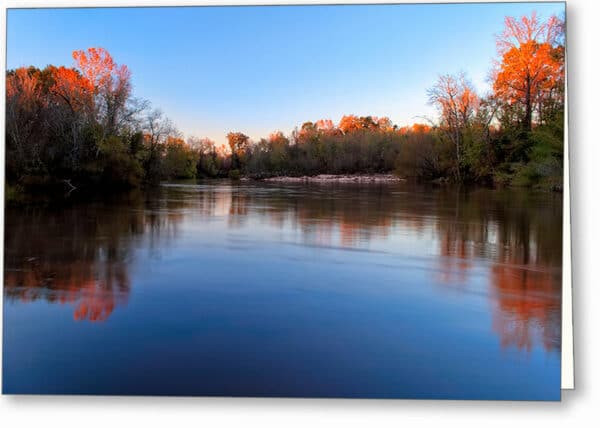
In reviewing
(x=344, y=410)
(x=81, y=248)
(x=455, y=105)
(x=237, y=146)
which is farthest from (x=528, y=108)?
(x=81, y=248)

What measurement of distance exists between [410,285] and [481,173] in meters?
4.05

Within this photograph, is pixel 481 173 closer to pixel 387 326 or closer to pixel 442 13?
pixel 442 13

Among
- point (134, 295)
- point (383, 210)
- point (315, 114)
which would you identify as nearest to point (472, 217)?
point (383, 210)

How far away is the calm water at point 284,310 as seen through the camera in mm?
4156

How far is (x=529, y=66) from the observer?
6801mm

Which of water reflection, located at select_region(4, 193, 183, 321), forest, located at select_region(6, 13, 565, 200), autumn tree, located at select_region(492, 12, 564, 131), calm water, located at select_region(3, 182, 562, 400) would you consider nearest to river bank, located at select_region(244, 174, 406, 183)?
forest, located at select_region(6, 13, 565, 200)

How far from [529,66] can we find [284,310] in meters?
4.47

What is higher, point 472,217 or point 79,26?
point 79,26

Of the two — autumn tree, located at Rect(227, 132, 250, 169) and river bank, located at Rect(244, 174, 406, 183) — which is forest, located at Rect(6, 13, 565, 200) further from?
river bank, located at Rect(244, 174, 406, 183)

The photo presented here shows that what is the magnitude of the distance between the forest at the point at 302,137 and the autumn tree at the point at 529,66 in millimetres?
18

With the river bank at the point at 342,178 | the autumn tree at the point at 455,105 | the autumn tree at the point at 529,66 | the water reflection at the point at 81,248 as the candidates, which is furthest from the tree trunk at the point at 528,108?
the water reflection at the point at 81,248

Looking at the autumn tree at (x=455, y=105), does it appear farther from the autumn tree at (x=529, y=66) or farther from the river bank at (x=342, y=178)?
the river bank at (x=342, y=178)

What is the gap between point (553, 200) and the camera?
5.75 meters

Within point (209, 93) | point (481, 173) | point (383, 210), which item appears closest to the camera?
point (209, 93)
